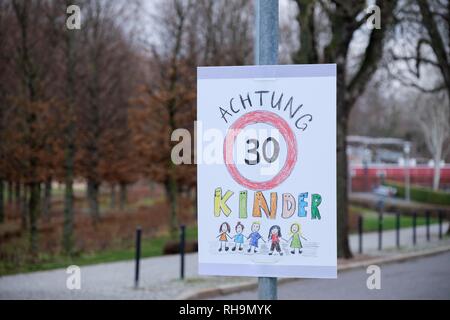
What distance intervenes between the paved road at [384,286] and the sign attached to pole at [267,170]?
6.95m

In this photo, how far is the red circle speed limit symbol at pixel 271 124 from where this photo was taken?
429 centimetres

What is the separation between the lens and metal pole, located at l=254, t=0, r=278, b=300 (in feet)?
14.6

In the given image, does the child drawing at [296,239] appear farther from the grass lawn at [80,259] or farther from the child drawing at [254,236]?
the grass lawn at [80,259]

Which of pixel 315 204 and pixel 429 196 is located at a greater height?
pixel 315 204

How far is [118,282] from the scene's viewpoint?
12523mm

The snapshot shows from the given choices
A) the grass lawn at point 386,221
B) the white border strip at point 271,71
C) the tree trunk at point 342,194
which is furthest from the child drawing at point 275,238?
the grass lawn at point 386,221

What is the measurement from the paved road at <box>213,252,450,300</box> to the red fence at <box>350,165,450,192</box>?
17.2m

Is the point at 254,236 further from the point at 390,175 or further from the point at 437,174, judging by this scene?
the point at 390,175

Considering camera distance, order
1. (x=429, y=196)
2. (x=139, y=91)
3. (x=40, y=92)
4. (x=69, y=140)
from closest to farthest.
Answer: (x=40, y=92) → (x=69, y=140) → (x=139, y=91) → (x=429, y=196)

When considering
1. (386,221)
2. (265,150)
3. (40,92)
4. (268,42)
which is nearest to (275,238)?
(265,150)

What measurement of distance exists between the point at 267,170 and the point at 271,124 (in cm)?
28

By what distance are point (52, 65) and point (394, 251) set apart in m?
11.2

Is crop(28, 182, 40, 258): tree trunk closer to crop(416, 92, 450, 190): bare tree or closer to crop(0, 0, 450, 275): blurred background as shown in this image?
crop(0, 0, 450, 275): blurred background

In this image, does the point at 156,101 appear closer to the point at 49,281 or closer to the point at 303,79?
the point at 49,281
